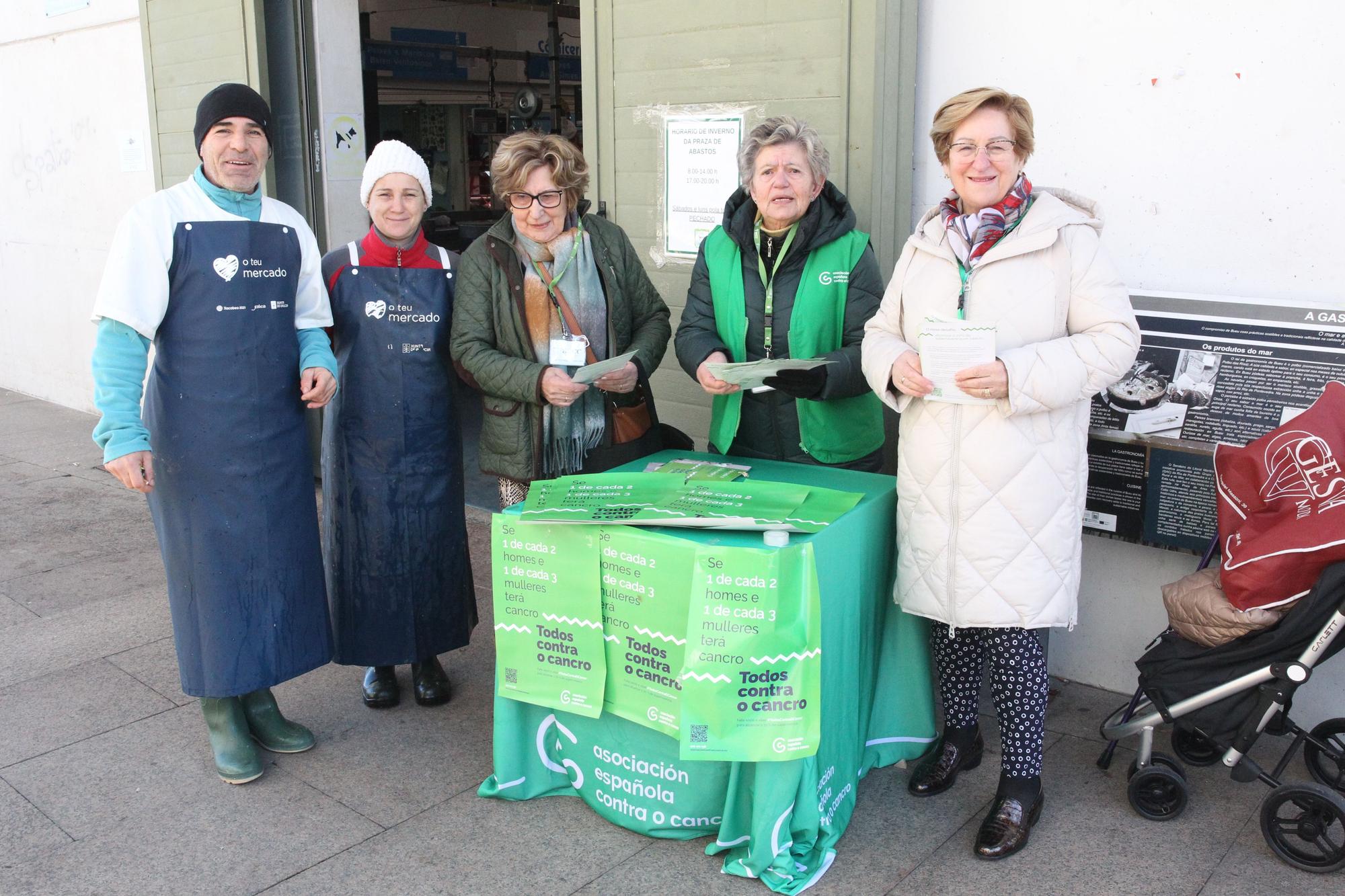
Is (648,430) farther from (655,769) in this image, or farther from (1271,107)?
(1271,107)

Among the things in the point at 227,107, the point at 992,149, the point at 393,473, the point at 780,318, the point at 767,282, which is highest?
the point at 227,107

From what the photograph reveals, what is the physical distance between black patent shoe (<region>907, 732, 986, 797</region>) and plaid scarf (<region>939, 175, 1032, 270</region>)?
1.41 metres

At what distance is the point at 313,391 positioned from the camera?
3398 mm

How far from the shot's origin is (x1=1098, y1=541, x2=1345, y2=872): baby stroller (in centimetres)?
278

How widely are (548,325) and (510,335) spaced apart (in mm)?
121

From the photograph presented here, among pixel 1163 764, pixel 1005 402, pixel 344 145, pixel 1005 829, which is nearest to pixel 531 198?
pixel 1005 402

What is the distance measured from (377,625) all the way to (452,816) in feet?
2.73

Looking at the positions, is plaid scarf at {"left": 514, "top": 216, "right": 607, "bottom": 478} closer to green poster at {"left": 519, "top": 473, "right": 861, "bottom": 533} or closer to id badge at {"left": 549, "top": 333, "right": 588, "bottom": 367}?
id badge at {"left": 549, "top": 333, "right": 588, "bottom": 367}

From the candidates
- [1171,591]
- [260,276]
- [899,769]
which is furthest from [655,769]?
[260,276]

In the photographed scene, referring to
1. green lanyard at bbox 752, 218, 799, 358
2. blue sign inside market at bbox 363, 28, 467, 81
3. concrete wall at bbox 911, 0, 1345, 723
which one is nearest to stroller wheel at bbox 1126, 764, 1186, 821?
concrete wall at bbox 911, 0, 1345, 723

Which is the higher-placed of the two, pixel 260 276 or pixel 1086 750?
pixel 260 276

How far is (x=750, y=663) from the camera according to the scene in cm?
271

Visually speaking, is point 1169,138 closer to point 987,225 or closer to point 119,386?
point 987,225

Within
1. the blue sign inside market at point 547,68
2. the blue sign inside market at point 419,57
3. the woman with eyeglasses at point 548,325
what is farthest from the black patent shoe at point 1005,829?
the blue sign inside market at point 419,57
